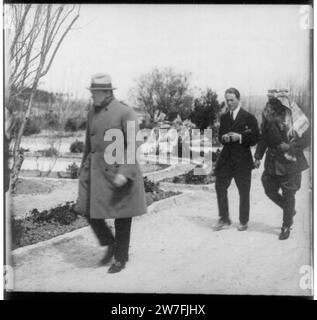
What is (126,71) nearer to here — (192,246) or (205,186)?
(205,186)

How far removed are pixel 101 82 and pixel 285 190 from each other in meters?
2.02

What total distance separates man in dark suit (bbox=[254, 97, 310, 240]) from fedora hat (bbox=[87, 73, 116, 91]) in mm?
1487

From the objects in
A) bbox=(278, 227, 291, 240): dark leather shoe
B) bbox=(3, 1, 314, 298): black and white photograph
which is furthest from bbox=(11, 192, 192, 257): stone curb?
bbox=(278, 227, 291, 240): dark leather shoe

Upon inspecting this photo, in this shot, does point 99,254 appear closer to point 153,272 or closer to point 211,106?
point 153,272

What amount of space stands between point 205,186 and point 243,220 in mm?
487

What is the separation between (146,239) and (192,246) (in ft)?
1.45

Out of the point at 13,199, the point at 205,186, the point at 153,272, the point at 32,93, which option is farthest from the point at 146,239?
the point at 32,93

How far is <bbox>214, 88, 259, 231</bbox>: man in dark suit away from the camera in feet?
21.2

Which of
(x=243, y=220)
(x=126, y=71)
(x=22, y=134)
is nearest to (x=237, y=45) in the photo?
(x=126, y=71)

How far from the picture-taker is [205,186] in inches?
260

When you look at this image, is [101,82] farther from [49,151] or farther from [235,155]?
[235,155]

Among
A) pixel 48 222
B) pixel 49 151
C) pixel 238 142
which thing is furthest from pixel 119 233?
pixel 238 142

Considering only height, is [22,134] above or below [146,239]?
above
